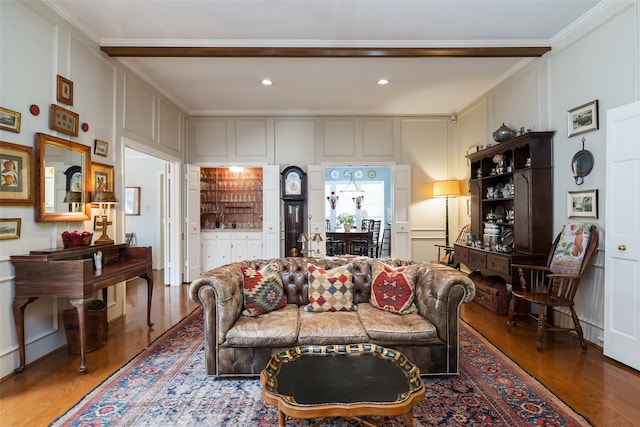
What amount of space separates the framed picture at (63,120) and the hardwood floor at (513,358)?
2.06 metres

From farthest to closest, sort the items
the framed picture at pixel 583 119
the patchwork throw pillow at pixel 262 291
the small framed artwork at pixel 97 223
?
the small framed artwork at pixel 97 223
the framed picture at pixel 583 119
the patchwork throw pillow at pixel 262 291

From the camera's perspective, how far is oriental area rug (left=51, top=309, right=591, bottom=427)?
2.03 meters

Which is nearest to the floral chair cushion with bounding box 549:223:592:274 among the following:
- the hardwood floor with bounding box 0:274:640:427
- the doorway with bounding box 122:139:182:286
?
the hardwood floor with bounding box 0:274:640:427

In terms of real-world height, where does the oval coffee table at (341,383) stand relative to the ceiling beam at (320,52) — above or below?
below

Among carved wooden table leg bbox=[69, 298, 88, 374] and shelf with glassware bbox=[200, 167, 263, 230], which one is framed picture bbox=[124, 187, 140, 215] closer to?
shelf with glassware bbox=[200, 167, 263, 230]

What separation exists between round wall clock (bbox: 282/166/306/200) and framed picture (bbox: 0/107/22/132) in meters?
3.86

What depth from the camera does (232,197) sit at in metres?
7.10

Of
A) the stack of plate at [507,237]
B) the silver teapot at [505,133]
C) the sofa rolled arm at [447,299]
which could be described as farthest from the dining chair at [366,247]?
the sofa rolled arm at [447,299]

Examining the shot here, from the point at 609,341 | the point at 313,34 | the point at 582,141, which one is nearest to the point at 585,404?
the point at 609,341

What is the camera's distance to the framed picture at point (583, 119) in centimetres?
315

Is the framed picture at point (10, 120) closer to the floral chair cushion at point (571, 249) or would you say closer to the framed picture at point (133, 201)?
the framed picture at point (133, 201)

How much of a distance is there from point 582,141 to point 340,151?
12.2 feet

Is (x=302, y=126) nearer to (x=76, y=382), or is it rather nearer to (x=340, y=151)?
(x=340, y=151)

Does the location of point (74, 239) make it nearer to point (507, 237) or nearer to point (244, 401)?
point (244, 401)
